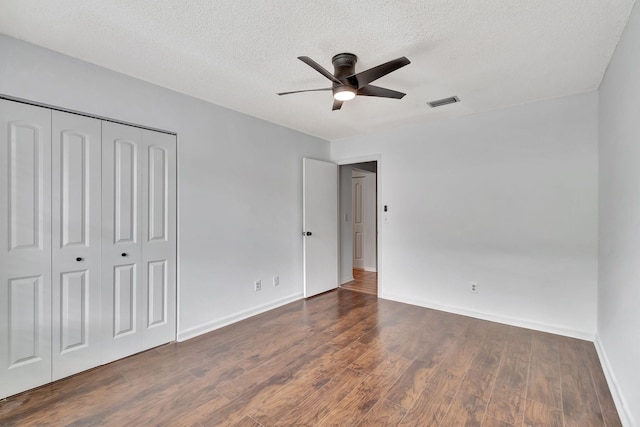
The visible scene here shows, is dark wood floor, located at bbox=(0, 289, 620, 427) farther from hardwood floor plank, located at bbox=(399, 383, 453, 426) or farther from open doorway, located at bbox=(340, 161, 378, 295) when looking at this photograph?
open doorway, located at bbox=(340, 161, 378, 295)

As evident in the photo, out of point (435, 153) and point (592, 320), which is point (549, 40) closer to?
point (435, 153)

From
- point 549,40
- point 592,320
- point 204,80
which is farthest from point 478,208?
point 204,80

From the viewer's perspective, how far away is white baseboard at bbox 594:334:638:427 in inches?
65.9

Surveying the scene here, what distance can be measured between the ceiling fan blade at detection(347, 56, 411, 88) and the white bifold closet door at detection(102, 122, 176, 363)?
183cm

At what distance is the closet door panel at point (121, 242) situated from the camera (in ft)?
7.89

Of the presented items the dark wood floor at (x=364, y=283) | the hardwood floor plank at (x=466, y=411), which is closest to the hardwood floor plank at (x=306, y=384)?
the hardwood floor plank at (x=466, y=411)

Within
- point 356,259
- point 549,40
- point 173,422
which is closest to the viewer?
point 173,422

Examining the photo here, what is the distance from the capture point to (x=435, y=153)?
3.78 metres

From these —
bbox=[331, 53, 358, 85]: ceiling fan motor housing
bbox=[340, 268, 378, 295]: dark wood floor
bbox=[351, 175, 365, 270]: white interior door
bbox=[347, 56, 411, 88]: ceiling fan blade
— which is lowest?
bbox=[340, 268, 378, 295]: dark wood floor

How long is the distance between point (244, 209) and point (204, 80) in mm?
1421

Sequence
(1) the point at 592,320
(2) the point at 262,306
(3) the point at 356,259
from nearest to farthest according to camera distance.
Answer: (1) the point at 592,320, (2) the point at 262,306, (3) the point at 356,259

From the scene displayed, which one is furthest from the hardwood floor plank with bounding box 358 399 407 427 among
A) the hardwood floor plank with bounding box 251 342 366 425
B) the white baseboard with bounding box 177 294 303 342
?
the white baseboard with bounding box 177 294 303 342

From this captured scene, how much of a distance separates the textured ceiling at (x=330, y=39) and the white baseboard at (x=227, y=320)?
2.37 metres

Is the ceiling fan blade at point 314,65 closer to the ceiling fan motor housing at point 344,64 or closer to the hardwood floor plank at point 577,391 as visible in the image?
the ceiling fan motor housing at point 344,64
